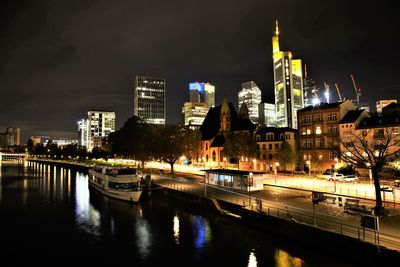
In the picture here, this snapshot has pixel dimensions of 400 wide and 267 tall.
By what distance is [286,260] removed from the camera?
3108 cm

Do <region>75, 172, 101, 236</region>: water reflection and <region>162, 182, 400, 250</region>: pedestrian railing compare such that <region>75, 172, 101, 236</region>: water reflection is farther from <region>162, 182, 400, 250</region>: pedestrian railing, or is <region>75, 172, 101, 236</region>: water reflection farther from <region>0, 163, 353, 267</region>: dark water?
<region>162, 182, 400, 250</region>: pedestrian railing

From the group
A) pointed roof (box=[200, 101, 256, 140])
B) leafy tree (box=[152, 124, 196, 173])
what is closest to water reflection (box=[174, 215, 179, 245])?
leafy tree (box=[152, 124, 196, 173])

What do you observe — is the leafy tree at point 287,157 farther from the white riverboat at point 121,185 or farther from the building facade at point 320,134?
the white riverboat at point 121,185

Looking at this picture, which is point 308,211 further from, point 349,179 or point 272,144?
point 272,144

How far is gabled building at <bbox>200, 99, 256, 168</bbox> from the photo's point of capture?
124438 mm

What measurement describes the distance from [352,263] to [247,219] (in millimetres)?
15698

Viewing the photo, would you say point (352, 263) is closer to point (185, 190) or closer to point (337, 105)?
point (185, 190)

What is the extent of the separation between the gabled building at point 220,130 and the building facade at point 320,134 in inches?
1159

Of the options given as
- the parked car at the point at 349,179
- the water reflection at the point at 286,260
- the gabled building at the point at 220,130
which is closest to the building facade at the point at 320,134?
the parked car at the point at 349,179

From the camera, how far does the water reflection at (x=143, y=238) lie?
35469 millimetres

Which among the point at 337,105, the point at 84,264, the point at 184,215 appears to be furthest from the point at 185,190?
the point at 337,105

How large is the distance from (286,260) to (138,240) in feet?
63.9

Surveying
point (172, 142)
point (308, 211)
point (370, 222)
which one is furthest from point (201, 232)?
point (172, 142)

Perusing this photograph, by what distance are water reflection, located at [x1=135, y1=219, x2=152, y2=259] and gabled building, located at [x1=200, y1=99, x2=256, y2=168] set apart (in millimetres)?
70871
